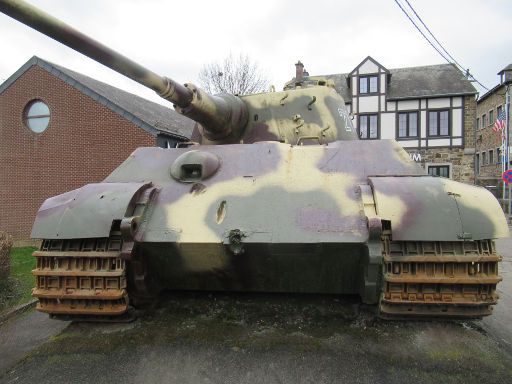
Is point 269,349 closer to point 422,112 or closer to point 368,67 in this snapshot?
point 422,112

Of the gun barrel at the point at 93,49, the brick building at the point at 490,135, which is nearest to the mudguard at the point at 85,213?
the gun barrel at the point at 93,49

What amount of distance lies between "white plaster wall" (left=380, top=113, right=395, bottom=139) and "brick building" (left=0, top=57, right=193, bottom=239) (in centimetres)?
1494

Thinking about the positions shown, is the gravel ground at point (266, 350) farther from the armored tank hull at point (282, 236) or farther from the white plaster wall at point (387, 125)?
the white plaster wall at point (387, 125)

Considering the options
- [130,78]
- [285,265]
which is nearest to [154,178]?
[130,78]

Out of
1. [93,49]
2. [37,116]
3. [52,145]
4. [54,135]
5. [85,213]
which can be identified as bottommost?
[85,213]

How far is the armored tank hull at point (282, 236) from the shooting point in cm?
348

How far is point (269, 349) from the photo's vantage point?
3.87 metres

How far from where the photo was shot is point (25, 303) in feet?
19.1

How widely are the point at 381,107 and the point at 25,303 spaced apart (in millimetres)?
23001

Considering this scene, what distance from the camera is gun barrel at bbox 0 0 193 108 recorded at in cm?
306

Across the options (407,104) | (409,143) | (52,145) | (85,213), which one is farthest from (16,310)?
(407,104)

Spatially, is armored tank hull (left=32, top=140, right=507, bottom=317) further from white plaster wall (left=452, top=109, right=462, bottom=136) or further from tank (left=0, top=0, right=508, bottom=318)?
white plaster wall (left=452, top=109, right=462, bottom=136)

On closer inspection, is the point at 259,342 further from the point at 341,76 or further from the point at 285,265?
the point at 341,76

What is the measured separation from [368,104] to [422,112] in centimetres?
303
